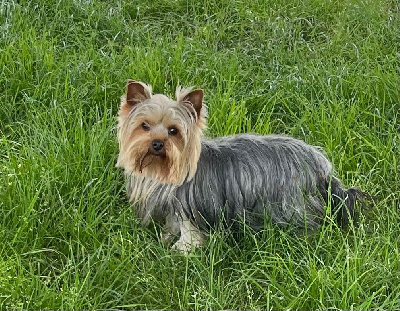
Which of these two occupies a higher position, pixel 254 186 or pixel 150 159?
pixel 150 159

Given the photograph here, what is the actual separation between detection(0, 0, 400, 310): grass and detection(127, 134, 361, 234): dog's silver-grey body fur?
0.51 ft

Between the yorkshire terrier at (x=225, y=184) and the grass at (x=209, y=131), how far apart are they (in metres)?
0.15

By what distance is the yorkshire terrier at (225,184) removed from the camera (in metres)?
3.62

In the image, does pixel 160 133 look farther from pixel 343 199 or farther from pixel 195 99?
pixel 343 199

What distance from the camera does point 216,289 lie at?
3.21 m

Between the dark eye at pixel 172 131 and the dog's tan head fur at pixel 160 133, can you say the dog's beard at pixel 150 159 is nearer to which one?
the dog's tan head fur at pixel 160 133

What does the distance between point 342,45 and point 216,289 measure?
369 centimetres

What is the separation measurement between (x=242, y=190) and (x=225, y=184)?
11 centimetres

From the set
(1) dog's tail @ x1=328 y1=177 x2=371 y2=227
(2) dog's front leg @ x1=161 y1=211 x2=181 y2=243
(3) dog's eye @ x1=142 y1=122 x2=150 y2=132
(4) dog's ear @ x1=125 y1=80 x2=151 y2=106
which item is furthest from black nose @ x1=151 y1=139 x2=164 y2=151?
(1) dog's tail @ x1=328 y1=177 x2=371 y2=227

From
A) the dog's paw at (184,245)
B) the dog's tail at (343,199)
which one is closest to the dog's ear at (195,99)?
the dog's paw at (184,245)

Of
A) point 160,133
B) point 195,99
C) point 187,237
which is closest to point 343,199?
point 187,237

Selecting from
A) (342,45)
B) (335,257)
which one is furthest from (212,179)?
(342,45)

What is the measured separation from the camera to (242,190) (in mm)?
3760

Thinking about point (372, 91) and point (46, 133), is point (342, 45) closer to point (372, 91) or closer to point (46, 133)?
point (372, 91)
